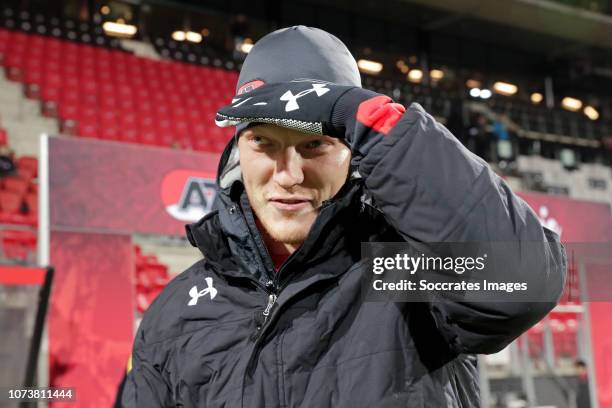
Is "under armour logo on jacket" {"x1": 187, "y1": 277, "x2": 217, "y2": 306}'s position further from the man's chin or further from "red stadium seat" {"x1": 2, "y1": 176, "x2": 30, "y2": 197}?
"red stadium seat" {"x1": 2, "y1": 176, "x2": 30, "y2": 197}

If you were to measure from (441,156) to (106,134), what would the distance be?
27.2 feet

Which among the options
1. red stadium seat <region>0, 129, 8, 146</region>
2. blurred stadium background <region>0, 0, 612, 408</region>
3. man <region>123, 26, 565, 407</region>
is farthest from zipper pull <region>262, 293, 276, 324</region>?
red stadium seat <region>0, 129, 8, 146</region>

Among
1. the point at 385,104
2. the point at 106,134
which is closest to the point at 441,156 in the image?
the point at 385,104

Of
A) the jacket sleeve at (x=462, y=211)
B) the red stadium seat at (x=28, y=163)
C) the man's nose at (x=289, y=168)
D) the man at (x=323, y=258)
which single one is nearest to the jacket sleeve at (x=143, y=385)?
the man at (x=323, y=258)

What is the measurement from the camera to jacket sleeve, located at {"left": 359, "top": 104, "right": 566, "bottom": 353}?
3.13ft

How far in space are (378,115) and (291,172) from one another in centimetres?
24

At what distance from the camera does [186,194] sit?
3971mm

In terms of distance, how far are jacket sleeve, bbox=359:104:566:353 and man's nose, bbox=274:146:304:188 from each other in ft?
0.65

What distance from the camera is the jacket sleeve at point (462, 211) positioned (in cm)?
95

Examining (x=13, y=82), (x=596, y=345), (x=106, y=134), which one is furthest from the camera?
(x=13, y=82)

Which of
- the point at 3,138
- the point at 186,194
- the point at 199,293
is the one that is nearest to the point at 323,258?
the point at 199,293

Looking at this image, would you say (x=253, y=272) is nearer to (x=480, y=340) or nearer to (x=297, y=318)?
(x=297, y=318)

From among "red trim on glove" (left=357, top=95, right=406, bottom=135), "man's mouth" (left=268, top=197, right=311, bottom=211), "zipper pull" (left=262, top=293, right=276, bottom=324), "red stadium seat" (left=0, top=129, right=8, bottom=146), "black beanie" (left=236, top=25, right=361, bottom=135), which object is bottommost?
"zipper pull" (left=262, top=293, right=276, bottom=324)

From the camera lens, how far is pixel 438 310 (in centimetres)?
103
